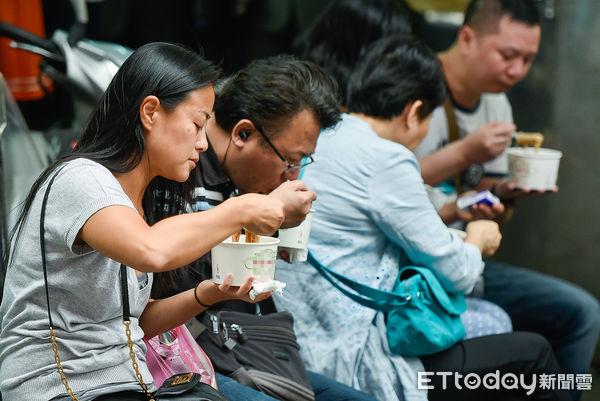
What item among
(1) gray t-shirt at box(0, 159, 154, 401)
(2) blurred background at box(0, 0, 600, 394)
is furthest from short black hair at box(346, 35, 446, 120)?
(2) blurred background at box(0, 0, 600, 394)

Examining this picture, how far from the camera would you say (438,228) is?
8.11ft

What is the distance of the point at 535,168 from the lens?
316 cm

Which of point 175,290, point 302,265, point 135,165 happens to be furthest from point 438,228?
point 135,165

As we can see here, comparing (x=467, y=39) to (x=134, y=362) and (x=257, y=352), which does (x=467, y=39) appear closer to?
(x=257, y=352)

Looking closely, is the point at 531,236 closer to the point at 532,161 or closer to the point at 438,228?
the point at 532,161

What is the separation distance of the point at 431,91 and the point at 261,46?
1.82 meters

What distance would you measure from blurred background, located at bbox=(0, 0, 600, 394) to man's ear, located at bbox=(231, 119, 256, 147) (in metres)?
2.07

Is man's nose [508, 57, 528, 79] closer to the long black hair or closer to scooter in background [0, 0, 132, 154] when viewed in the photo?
scooter in background [0, 0, 132, 154]

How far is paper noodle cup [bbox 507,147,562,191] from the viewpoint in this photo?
3.16 m

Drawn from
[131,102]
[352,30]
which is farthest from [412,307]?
[352,30]

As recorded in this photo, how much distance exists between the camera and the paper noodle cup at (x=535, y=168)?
3.16 meters

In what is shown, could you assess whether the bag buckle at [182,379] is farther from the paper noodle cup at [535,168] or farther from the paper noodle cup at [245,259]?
the paper noodle cup at [535,168]

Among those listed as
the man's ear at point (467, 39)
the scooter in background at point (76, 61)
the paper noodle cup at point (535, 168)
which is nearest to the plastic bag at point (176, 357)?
the scooter in background at point (76, 61)

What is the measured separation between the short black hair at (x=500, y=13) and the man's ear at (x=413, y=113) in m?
1.12
